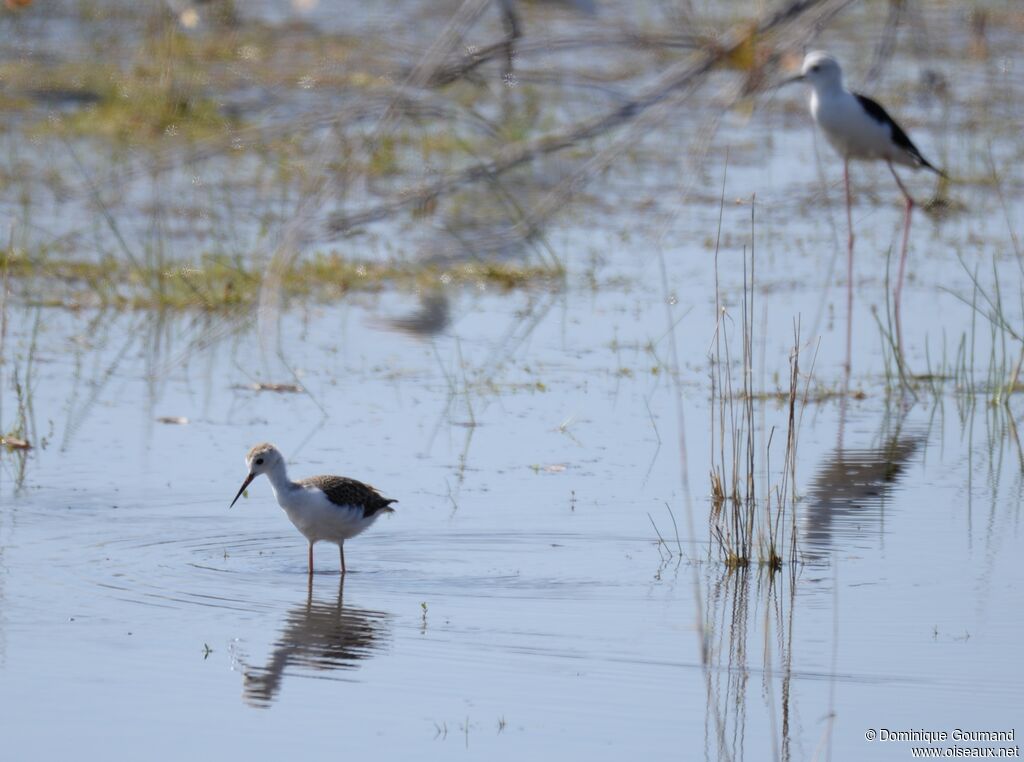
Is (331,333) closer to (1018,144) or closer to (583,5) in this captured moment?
(583,5)

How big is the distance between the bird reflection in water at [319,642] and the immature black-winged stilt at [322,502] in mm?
304

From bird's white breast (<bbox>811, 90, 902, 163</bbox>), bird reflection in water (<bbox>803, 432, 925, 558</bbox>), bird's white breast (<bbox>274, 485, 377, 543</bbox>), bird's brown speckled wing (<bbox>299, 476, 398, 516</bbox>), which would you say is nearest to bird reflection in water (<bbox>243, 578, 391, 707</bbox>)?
bird's white breast (<bbox>274, 485, 377, 543</bbox>)

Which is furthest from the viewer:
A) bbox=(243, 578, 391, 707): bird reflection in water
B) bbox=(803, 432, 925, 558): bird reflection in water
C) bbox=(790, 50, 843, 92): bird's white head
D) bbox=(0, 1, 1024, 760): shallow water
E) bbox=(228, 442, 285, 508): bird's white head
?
bbox=(790, 50, 843, 92): bird's white head

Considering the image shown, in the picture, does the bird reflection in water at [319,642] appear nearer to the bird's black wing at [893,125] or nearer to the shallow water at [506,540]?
the shallow water at [506,540]

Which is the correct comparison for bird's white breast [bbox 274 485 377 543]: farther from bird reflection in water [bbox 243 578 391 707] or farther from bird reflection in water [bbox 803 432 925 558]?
bird reflection in water [bbox 803 432 925 558]

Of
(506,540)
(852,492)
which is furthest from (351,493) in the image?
(852,492)

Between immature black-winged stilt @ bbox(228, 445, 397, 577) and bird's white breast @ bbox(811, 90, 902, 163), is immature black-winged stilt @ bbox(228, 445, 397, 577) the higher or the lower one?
the lower one

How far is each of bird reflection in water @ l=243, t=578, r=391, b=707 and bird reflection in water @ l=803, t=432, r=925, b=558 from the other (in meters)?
1.72

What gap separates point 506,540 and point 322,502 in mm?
748

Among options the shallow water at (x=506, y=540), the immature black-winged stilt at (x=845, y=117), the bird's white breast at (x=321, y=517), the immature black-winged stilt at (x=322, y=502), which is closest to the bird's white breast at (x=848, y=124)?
the immature black-winged stilt at (x=845, y=117)

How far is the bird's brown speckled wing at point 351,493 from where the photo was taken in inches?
247

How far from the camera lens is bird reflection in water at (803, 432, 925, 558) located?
6.68 m

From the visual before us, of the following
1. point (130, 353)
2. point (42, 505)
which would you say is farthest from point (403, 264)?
point (42, 505)

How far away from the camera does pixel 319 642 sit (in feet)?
18.0
